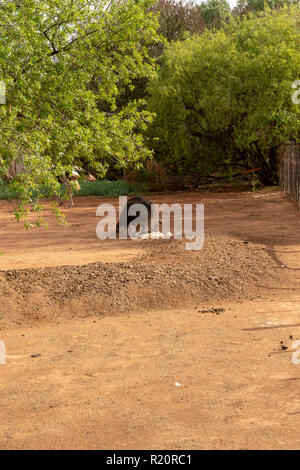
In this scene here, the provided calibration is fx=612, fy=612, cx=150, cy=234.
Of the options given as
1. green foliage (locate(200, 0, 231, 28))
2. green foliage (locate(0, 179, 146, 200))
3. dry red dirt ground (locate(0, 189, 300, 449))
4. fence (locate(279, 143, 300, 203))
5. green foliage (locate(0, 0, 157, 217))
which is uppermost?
green foliage (locate(200, 0, 231, 28))

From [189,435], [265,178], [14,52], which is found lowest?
[189,435]

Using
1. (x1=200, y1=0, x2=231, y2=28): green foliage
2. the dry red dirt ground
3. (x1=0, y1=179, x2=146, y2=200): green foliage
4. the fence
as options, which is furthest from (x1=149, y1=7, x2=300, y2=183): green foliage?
(x1=200, y1=0, x2=231, y2=28): green foliage

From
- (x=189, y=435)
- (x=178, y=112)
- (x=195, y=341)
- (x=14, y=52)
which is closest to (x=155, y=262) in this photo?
(x=195, y=341)

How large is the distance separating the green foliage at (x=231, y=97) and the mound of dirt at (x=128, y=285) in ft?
32.2

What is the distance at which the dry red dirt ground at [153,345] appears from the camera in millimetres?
4496

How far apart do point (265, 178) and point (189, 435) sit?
56.7 feet

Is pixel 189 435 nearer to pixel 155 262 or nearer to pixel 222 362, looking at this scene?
pixel 222 362

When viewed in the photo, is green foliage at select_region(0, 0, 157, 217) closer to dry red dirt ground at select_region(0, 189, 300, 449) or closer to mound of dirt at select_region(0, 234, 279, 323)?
mound of dirt at select_region(0, 234, 279, 323)

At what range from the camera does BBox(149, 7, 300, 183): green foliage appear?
18797 mm

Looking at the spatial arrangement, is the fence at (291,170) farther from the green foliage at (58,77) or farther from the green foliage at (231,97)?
the green foliage at (58,77)

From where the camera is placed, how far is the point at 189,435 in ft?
14.3

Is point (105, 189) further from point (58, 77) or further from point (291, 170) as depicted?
point (58, 77)

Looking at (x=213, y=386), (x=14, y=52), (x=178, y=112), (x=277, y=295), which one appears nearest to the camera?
(x=213, y=386)

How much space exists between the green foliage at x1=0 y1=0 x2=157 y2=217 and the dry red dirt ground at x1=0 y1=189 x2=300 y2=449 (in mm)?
1523
